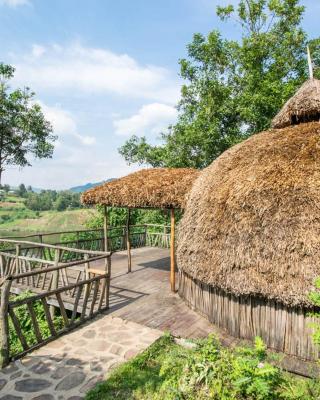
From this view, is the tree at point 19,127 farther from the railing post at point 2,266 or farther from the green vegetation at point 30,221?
the green vegetation at point 30,221

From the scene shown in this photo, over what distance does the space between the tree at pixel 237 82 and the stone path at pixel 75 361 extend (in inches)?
573

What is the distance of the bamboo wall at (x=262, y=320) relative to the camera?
5508mm

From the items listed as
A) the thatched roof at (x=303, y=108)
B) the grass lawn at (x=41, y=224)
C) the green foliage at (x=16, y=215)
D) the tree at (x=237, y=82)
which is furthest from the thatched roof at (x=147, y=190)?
the green foliage at (x=16, y=215)

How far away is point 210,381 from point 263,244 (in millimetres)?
2876

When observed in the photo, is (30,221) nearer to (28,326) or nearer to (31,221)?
(31,221)

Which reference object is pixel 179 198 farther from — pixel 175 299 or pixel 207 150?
pixel 207 150

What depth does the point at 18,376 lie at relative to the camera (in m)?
4.86

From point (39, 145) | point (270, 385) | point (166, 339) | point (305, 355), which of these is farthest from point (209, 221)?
point (39, 145)

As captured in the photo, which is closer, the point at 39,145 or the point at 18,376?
the point at 18,376

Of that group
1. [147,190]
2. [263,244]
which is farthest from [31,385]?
[147,190]

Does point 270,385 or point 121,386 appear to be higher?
point 270,385

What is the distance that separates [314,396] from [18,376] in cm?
447

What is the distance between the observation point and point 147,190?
877 centimetres

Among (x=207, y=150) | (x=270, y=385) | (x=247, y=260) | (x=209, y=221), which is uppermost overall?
(x=207, y=150)
